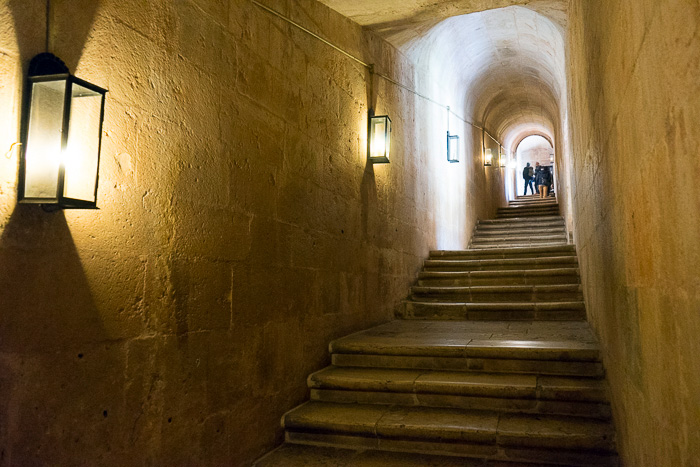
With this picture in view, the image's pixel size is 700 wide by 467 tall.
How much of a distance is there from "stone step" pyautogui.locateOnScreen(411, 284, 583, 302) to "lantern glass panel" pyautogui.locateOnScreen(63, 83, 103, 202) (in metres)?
Answer: 5.15

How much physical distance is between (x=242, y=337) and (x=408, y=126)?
4507 mm

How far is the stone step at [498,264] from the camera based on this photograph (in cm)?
677

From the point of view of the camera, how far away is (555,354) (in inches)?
151

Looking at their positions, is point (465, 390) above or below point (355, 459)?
above

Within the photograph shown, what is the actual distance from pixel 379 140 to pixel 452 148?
3978 mm

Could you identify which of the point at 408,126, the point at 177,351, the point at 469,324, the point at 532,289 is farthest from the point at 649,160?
the point at 408,126

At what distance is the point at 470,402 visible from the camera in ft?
12.0

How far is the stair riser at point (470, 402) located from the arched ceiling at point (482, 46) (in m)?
3.43

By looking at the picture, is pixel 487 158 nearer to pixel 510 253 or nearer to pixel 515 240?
pixel 515 240

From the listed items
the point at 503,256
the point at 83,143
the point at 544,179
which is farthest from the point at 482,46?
the point at 544,179

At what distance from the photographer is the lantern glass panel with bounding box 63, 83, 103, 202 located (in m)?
1.91

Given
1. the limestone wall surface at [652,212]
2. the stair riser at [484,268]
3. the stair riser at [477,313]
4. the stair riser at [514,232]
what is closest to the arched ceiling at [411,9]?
the limestone wall surface at [652,212]

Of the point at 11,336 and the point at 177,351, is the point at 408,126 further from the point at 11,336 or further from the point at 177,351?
the point at 11,336

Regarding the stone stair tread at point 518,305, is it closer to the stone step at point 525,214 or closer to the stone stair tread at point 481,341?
the stone stair tread at point 481,341
